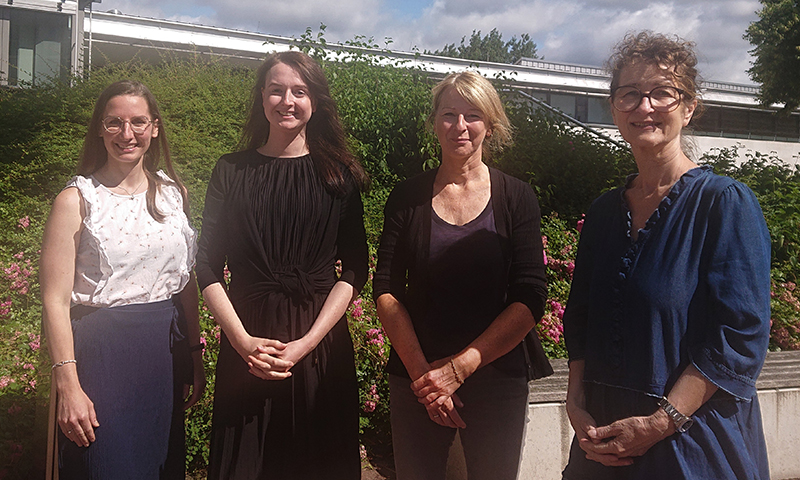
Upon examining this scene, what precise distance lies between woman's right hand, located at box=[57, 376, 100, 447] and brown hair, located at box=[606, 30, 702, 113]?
2.26m

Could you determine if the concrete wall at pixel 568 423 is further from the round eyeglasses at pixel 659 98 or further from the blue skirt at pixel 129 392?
the round eyeglasses at pixel 659 98

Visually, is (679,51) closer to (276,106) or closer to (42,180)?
(276,106)

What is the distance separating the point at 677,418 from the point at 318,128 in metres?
1.92

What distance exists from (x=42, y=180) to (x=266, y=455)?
6.34 metres

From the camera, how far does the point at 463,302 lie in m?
2.60

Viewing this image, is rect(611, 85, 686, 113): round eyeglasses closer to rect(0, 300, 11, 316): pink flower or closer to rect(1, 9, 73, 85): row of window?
rect(0, 300, 11, 316): pink flower

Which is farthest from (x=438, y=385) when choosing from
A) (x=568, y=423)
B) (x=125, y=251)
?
(x=568, y=423)

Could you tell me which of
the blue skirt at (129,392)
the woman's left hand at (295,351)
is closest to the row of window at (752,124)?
the woman's left hand at (295,351)

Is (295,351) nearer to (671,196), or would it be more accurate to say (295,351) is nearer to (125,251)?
(125,251)

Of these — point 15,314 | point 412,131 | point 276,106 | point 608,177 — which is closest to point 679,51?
point 276,106

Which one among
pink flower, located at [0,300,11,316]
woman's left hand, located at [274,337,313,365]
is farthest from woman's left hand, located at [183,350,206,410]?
pink flower, located at [0,300,11,316]

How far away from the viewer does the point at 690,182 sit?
2.00 m

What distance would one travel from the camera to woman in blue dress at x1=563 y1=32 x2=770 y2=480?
72.2 inches

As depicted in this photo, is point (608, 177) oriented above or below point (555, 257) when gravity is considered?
above
